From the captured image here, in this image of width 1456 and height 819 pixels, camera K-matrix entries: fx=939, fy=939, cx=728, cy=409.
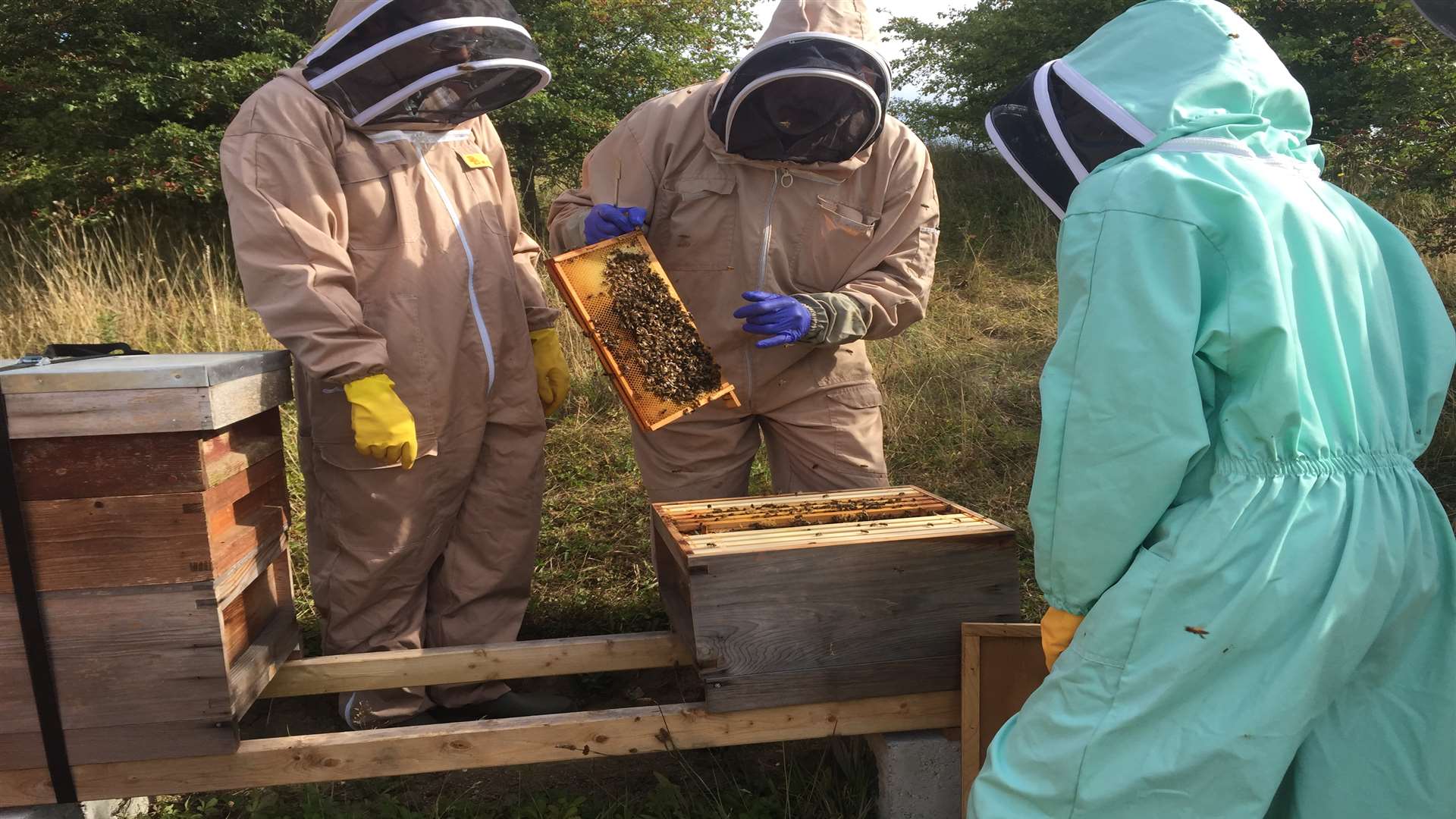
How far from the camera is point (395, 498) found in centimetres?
295

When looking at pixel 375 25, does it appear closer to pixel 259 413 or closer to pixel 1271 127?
pixel 259 413

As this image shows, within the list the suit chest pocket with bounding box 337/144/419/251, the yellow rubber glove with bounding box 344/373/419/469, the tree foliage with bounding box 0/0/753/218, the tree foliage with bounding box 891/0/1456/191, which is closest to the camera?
the yellow rubber glove with bounding box 344/373/419/469

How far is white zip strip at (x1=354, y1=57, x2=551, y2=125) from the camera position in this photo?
8.66 ft

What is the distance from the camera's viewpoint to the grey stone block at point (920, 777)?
2568 mm

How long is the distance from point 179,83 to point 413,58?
26.5 ft

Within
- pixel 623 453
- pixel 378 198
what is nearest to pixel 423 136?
pixel 378 198

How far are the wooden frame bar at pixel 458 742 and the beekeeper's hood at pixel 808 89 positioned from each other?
1735 millimetres

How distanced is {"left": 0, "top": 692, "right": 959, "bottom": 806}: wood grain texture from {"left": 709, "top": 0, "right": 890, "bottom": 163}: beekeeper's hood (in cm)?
174

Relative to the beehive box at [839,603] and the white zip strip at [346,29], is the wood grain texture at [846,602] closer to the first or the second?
the beehive box at [839,603]

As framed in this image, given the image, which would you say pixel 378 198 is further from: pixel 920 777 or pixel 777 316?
pixel 920 777

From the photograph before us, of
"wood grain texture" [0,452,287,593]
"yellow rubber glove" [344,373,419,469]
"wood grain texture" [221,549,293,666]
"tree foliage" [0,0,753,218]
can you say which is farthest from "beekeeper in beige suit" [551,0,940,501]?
"tree foliage" [0,0,753,218]

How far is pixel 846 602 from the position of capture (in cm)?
242

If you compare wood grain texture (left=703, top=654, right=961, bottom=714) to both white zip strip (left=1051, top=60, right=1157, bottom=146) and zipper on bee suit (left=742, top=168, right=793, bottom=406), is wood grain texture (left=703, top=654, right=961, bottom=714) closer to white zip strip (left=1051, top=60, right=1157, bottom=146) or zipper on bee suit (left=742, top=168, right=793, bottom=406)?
zipper on bee suit (left=742, top=168, right=793, bottom=406)

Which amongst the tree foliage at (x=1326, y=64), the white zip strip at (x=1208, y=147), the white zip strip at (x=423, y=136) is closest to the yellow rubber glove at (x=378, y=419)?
the white zip strip at (x=423, y=136)
